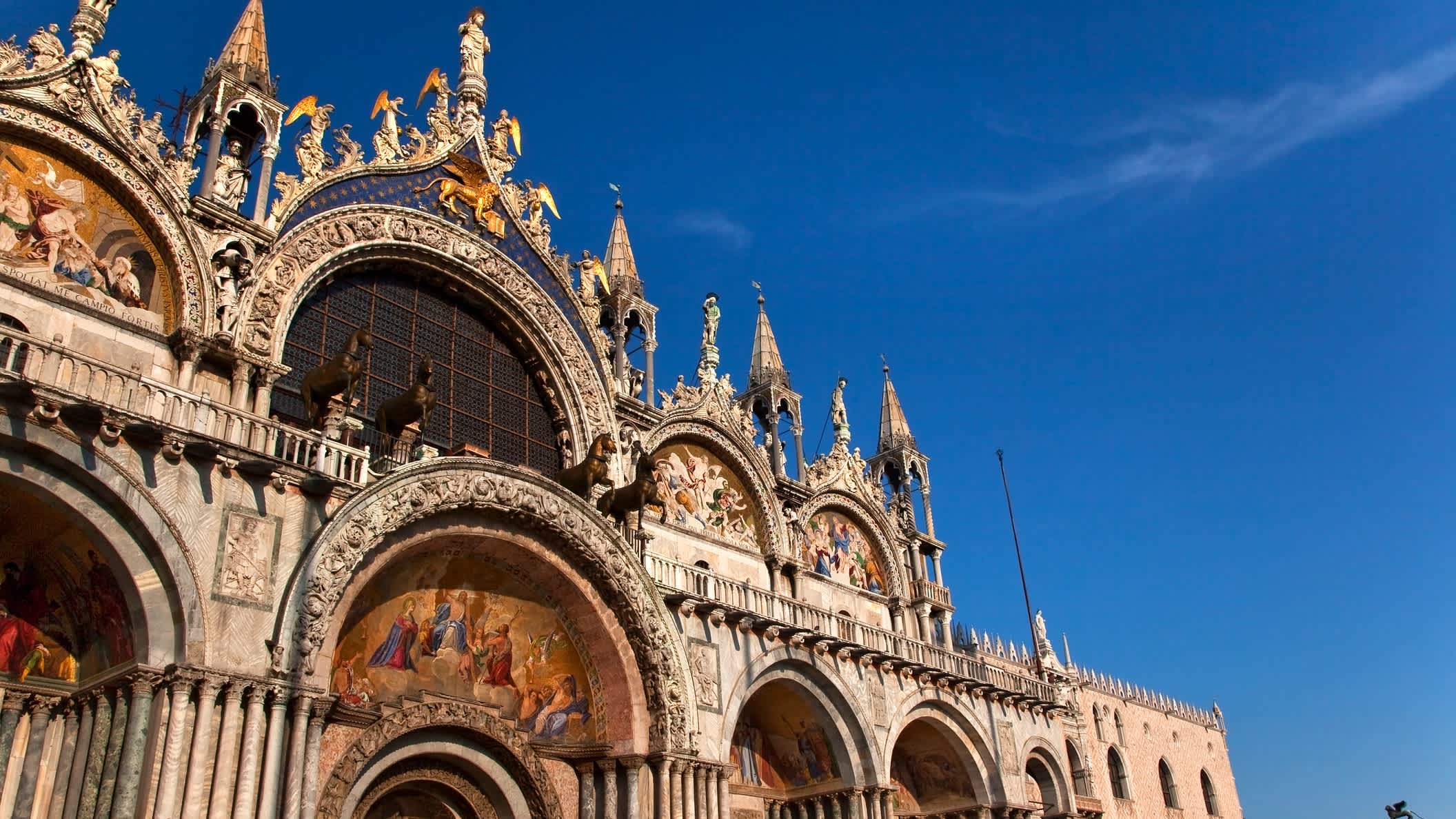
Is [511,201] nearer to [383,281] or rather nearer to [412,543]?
[383,281]

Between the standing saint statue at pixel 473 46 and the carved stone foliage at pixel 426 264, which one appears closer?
the carved stone foliage at pixel 426 264

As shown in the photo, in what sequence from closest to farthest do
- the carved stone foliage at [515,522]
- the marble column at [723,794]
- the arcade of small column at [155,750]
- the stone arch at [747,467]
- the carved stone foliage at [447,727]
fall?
the arcade of small column at [155,750] < the carved stone foliage at [515,522] < the carved stone foliage at [447,727] < the marble column at [723,794] < the stone arch at [747,467]

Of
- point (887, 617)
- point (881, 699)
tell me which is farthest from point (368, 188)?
point (887, 617)

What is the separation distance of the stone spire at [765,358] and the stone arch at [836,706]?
8.79 meters

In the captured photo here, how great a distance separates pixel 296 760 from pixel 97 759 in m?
2.10

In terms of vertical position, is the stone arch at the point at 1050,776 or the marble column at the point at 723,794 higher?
the stone arch at the point at 1050,776

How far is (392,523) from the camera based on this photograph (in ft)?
52.0

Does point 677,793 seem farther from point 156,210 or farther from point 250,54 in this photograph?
point 250,54

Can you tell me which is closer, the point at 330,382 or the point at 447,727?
the point at 330,382

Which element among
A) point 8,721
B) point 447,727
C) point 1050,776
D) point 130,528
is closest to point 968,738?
point 1050,776

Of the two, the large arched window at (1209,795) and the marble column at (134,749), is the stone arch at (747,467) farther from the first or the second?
the large arched window at (1209,795)

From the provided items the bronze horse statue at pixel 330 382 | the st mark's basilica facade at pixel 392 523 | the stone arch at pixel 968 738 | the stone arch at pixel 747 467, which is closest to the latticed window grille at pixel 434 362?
the st mark's basilica facade at pixel 392 523

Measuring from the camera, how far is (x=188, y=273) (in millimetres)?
17281

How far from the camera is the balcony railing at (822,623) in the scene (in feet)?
66.6
